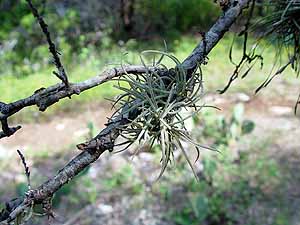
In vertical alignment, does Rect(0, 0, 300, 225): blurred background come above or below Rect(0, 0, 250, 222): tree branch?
above

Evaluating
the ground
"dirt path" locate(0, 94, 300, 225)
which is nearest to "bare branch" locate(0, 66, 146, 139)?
the ground

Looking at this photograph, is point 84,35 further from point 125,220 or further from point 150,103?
point 150,103

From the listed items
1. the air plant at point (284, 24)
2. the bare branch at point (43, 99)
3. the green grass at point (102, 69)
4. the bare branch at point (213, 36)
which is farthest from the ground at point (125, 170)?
the bare branch at point (43, 99)

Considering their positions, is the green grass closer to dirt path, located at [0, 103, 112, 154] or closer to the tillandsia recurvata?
dirt path, located at [0, 103, 112, 154]

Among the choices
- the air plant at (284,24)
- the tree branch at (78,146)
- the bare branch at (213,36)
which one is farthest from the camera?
the air plant at (284,24)

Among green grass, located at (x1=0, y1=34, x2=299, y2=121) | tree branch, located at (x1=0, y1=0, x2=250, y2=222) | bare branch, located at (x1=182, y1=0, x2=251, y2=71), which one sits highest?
green grass, located at (x1=0, y1=34, x2=299, y2=121)

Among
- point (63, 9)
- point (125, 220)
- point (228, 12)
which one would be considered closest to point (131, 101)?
point (228, 12)

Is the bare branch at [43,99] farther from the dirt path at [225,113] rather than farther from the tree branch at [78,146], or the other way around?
the dirt path at [225,113]

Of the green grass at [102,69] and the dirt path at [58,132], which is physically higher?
the green grass at [102,69]
